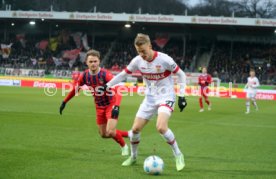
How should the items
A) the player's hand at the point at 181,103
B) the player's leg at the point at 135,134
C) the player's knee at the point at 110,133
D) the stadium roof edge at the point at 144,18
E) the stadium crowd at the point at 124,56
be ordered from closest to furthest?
the player's hand at the point at 181,103 < the player's leg at the point at 135,134 < the player's knee at the point at 110,133 < the stadium roof edge at the point at 144,18 < the stadium crowd at the point at 124,56

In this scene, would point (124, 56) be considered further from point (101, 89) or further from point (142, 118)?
point (142, 118)

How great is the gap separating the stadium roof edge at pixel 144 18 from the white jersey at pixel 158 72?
39302 millimetres

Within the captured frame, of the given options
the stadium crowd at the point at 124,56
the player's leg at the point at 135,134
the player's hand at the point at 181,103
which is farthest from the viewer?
the stadium crowd at the point at 124,56

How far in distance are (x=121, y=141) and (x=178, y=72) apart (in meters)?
2.04

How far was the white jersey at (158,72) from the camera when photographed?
8.53 metres

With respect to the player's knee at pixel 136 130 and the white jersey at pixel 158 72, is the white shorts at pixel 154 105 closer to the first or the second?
the white jersey at pixel 158 72

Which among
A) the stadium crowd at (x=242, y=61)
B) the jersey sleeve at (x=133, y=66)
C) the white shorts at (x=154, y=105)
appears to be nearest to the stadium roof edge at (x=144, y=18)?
the stadium crowd at (x=242, y=61)

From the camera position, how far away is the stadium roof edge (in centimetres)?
4675

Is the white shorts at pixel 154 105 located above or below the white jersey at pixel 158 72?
below

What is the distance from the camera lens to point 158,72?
336 inches

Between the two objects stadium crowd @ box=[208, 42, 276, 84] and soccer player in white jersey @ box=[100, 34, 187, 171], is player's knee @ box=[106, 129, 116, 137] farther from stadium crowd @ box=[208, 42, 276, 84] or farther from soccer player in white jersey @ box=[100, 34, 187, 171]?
stadium crowd @ box=[208, 42, 276, 84]

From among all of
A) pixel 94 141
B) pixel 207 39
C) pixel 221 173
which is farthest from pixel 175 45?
pixel 221 173

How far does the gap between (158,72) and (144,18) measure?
40598mm

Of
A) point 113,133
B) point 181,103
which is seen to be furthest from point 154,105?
point 113,133
